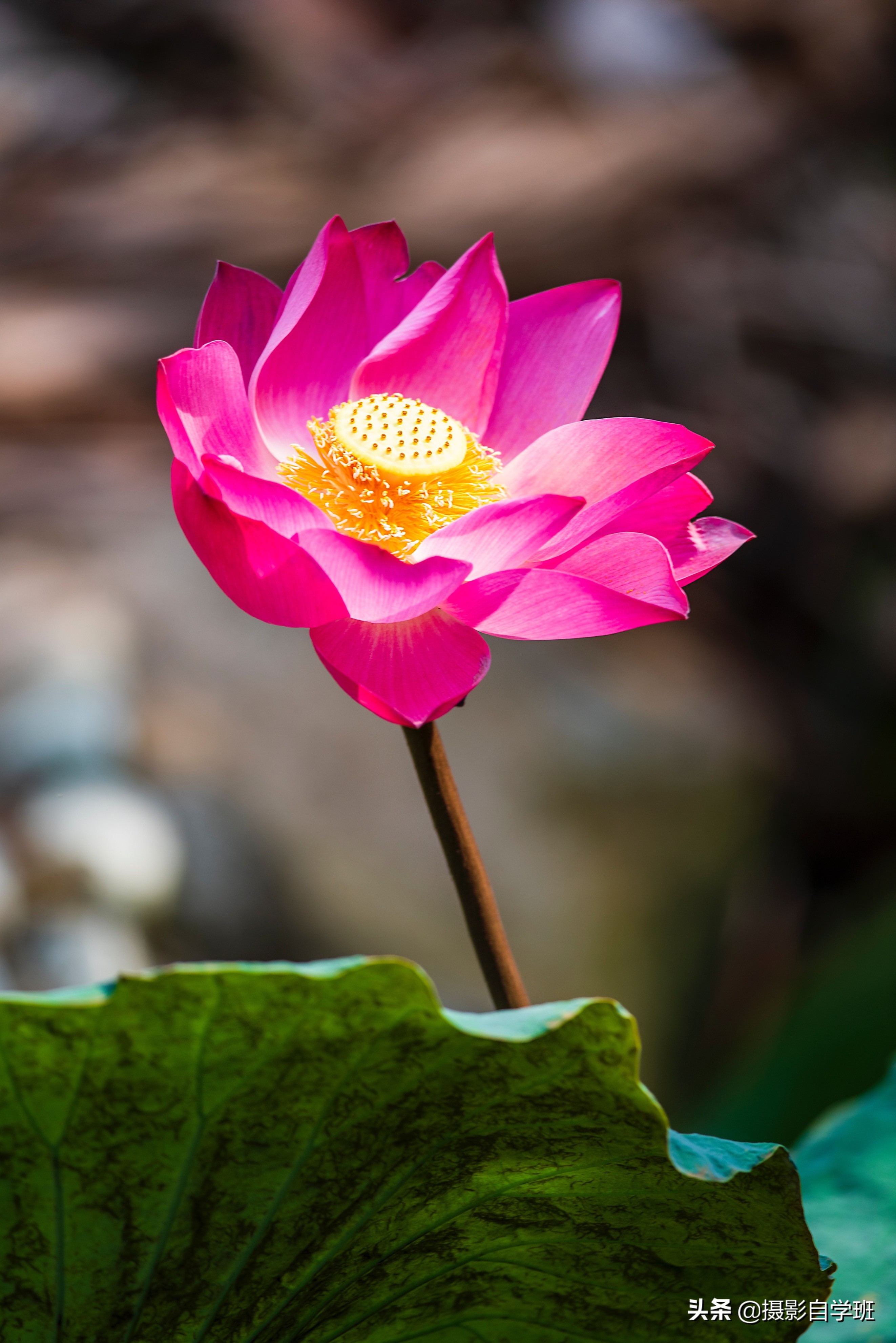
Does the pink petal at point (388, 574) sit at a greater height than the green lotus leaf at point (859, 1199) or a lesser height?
greater

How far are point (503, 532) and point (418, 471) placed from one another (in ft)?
0.29

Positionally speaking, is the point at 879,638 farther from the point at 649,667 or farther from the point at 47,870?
the point at 47,870

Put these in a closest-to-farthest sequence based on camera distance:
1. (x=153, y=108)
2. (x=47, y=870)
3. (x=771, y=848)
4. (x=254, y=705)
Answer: (x=47, y=870) → (x=254, y=705) → (x=771, y=848) → (x=153, y=108)

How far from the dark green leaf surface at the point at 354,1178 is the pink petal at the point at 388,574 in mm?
120

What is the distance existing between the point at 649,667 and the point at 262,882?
0.83m

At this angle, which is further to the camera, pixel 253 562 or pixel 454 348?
pixel 454 348

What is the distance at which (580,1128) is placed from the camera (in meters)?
0.37

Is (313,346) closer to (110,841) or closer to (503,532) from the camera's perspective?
(503,532)

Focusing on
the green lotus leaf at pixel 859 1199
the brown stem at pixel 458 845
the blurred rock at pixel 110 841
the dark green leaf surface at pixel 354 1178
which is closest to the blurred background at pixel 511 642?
the blurred rock at pixel 110 841

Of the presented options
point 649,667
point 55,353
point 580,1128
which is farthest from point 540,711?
point 580,1128

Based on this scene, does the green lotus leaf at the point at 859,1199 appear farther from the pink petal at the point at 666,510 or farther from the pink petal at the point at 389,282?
the pink petal at the point at 389,282

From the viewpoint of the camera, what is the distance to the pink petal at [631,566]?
382mm

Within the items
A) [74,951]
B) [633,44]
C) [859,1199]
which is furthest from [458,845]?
[633,44]

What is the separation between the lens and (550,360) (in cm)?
51
